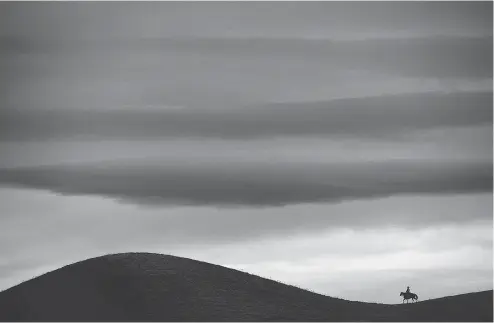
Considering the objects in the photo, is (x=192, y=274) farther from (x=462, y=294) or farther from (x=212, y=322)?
(x=462, y=294)

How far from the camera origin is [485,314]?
114 metres

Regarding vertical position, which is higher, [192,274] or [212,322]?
[192,274]

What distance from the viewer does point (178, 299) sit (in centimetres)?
12356

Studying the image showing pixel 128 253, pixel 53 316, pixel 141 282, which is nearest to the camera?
pixel 53 316

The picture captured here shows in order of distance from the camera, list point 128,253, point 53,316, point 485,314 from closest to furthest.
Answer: point 485,314
point 53,316
point 128,253

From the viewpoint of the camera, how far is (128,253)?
454 feet

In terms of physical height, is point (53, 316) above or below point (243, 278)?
below

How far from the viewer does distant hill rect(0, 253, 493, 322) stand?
11956 centimetres

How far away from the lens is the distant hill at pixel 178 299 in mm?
119562

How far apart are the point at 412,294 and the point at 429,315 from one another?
27.6 ft

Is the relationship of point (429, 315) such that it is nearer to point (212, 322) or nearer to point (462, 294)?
point (462, 294)

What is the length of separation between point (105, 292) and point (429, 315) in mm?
45500

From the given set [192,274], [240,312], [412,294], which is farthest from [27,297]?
[412,294]

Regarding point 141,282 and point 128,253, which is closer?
point 141,282
